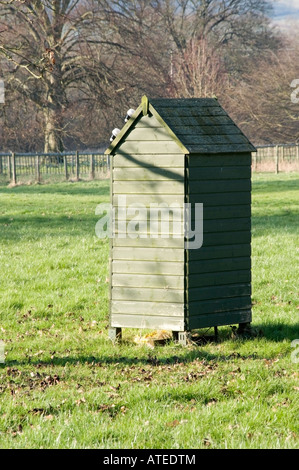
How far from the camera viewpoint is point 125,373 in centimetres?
620

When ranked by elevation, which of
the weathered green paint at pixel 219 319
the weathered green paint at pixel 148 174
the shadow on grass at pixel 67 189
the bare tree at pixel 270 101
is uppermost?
the bare tree at pixel 270 101

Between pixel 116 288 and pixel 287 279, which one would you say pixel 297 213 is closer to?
pixel 287 279

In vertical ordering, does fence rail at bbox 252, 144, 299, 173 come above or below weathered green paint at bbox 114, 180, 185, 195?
below

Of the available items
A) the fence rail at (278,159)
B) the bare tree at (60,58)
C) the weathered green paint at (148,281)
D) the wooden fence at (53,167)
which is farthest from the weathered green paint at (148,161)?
the fence rail at (278,159)

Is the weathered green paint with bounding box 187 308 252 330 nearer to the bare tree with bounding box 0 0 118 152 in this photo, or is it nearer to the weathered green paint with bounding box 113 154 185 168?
the weathered green paint with bounding box 113 154 185 168

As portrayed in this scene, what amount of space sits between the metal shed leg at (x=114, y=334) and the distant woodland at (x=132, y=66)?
16.4 meters

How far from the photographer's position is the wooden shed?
6902 mm

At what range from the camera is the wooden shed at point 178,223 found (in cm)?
690

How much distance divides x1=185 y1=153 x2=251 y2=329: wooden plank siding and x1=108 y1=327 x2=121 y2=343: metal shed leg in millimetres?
813

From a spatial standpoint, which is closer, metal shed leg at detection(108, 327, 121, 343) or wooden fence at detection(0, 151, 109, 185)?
metal shed leg at detection(108, 327, 121, 343)

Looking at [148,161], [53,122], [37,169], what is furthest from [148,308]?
[53,122]

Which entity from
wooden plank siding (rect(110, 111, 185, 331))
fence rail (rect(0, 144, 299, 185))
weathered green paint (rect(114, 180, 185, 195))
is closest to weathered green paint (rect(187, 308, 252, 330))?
wooden plank siding (rect(110, 111, 185, 331))

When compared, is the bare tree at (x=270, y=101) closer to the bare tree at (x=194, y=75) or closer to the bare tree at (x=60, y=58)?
the bare tree at (x=194, y=75)

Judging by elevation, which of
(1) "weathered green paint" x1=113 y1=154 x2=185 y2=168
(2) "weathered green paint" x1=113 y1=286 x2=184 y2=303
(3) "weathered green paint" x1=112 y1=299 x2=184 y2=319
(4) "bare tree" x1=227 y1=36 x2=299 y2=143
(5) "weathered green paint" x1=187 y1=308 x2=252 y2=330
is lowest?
(5) "weathered green paint" x1=187 y1=308 x2=252 y2=330
